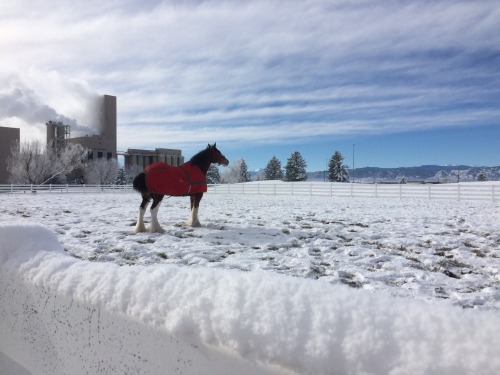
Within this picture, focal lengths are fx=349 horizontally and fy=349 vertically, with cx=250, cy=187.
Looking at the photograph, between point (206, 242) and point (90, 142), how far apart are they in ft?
222

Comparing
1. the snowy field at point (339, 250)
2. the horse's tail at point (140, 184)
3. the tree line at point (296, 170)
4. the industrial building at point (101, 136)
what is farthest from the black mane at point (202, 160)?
the industrial building at point (101, 136)

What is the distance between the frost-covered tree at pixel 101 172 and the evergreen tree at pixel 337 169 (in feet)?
117

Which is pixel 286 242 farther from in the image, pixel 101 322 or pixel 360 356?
pixel 360 356

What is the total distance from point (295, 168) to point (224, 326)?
58.5 metres

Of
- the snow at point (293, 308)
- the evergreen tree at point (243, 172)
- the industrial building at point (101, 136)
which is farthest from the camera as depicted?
the evergreen tree at point (243, 172)

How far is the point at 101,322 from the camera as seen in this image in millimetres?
1719

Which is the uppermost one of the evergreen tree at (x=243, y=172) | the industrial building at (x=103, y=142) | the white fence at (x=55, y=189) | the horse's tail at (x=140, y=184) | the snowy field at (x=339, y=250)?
the industrial building at (x=103, y=142)

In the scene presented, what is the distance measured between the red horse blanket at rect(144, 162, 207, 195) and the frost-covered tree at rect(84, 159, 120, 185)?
5290 centimetres

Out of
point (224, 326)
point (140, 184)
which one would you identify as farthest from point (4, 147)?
point (224, 326)

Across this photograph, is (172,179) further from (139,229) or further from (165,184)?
(139,229)

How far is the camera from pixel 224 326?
4.20 ft

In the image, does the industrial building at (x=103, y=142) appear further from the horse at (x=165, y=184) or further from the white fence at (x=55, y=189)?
the horse at (x=165, y=184)

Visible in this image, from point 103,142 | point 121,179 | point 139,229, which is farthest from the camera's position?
point 103,142

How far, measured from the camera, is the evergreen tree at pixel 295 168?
194 feet
